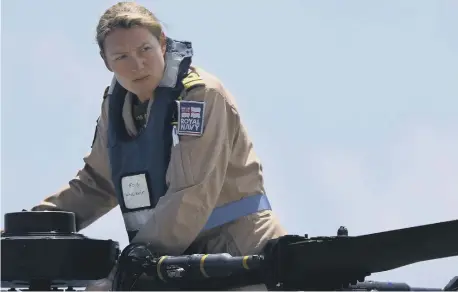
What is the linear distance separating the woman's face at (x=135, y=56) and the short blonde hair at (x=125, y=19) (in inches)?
1.2

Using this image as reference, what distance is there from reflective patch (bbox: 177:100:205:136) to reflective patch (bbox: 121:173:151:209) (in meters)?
0.39

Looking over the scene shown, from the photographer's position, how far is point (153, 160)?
673cm

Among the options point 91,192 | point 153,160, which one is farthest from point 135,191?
point 91,192

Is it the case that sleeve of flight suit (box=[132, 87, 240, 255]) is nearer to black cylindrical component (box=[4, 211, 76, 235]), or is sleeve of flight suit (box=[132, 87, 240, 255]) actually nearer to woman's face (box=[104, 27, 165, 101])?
woman's face (box=[104, 27, 165, 101])

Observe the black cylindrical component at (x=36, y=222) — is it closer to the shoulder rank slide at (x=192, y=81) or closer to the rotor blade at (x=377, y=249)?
the shoulder rank slide at (x=192, y=81)

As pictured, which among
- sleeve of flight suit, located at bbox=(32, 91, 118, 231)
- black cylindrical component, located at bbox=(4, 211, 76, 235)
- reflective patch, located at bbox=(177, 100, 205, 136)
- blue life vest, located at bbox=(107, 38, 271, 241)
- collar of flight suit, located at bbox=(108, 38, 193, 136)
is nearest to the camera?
black cylindrical component, located at bbox=(4, 211, 76, 235)

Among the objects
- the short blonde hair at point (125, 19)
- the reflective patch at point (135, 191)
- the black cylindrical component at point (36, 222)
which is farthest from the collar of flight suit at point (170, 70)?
the black cylindrical component at point (36, 222)

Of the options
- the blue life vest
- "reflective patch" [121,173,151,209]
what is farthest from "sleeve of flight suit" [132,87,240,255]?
"reflective patch" [121,173,151,209]

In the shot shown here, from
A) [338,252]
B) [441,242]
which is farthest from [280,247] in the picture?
[441,242]

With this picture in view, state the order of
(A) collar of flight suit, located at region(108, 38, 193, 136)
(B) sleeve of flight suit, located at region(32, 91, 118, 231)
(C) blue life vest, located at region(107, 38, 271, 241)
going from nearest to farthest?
(C) blue life vest, located at region(107, 38, 271, 241) → (A) collar of flight suit, located at region(108, 38, 193, 136) → (B) sleeve of flight suit, located at region(32, 91, 118, 231)

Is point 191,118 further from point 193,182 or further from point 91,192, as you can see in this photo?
point 91,192

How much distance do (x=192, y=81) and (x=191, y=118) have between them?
0.29m

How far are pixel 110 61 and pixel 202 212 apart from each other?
1.07 metres

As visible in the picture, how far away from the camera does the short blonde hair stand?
675 centimetres
